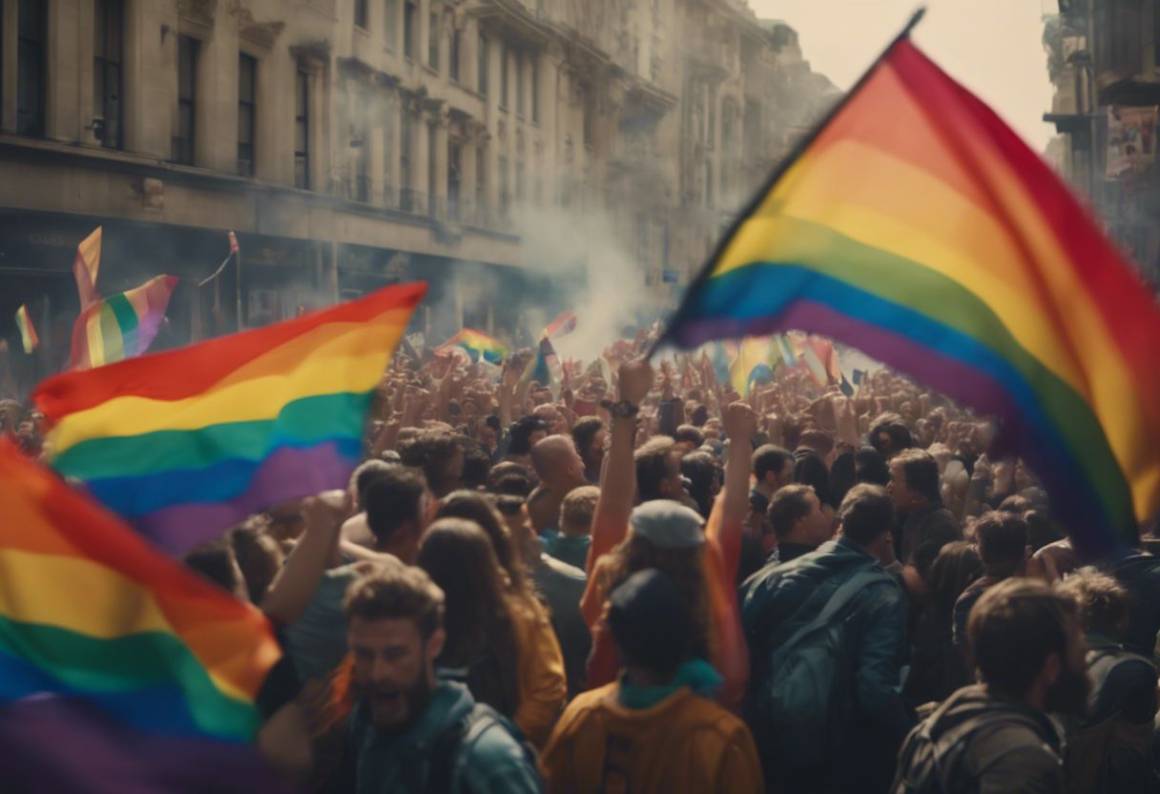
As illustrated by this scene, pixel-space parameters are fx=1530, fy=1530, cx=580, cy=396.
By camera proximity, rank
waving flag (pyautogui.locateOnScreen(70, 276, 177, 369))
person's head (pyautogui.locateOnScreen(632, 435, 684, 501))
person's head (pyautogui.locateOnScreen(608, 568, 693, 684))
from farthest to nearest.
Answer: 1. waving flag (pyautogui.locateOnScreen(70, 276, 177, 369))
2. person's head (pyautogui.locateOnScreen(632, 435, 684, 501))
3. person's head (pyautogui.locateOnScreen(608, 568, 693, 684))

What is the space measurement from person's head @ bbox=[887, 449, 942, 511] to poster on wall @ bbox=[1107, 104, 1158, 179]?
24207 millimetres

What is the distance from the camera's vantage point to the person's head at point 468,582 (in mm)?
4340

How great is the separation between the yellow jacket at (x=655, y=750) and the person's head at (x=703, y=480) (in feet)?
12.9

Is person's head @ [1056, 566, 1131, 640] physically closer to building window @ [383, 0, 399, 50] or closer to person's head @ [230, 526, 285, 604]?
person's head @ [230, 526, 285, 604]

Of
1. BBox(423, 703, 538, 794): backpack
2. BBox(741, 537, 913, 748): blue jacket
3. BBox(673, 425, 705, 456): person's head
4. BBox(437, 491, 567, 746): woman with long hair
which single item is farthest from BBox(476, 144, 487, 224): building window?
BBox(423, 703, 538, 794): backpack

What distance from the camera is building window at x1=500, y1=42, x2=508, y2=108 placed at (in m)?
45.7

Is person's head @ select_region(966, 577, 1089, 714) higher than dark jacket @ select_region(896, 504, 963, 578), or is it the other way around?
person's head @ select_region(966, 577, 1089, 714)

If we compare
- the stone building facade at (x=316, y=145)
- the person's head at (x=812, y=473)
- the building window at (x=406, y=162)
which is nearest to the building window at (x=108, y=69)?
the stone building facade at (x=316, y=145)

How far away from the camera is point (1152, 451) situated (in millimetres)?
4488

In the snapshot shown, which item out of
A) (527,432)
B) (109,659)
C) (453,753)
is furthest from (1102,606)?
(527,432)

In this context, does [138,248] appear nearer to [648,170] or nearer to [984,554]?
[984,554]

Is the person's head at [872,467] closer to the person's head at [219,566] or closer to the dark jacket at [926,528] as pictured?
the dark jacket at [926,528]

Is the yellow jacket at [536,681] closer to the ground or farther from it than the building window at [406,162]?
closer to the ground

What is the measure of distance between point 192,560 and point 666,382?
918 centimetres
